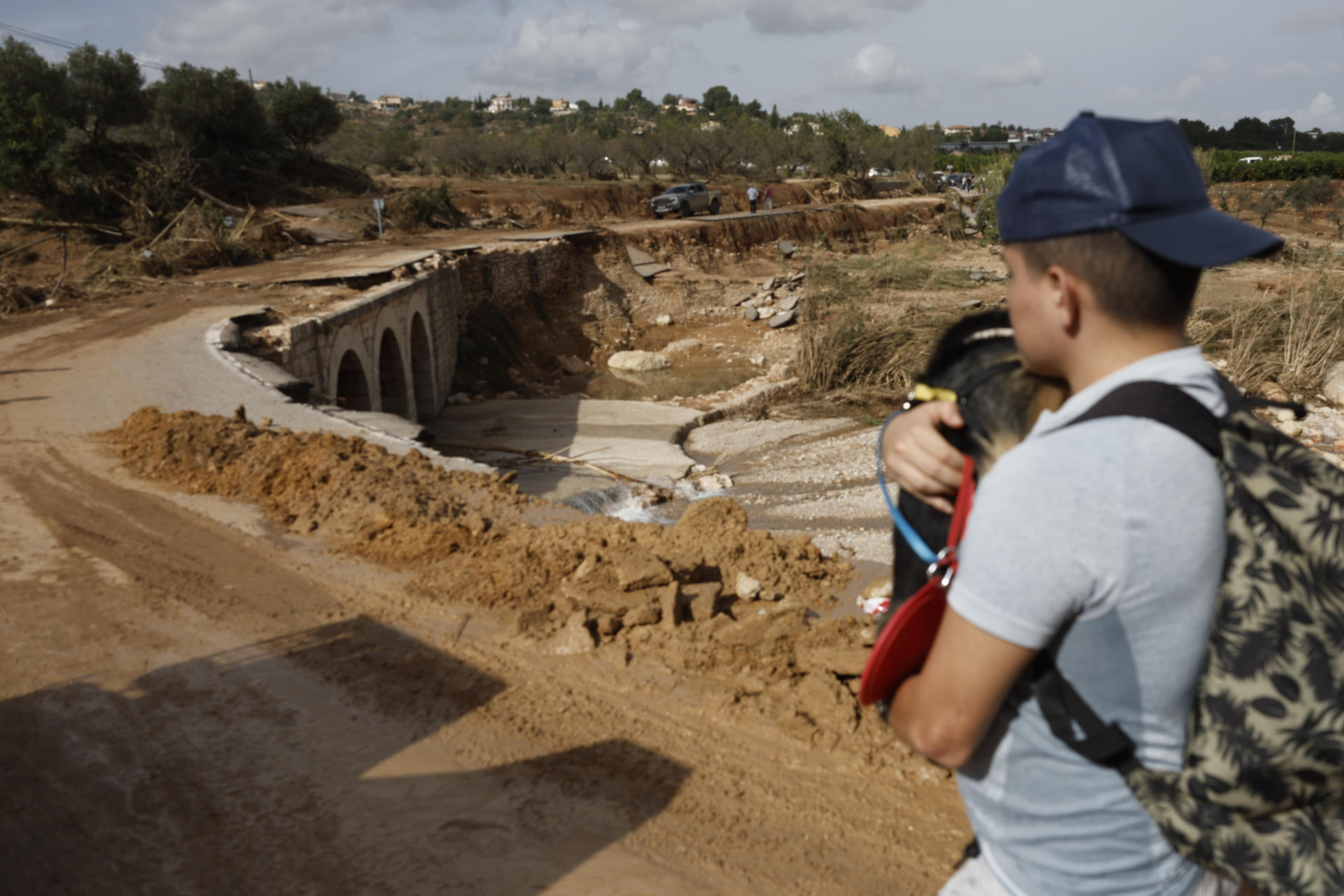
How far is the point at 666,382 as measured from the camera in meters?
21.7

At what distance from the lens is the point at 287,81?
33.2m

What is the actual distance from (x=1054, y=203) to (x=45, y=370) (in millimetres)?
11176

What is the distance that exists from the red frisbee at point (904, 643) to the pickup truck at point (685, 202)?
33.4m

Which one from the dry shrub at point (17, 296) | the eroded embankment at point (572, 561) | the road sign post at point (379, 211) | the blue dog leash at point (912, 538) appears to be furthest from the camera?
the road sign post at point (379, 211)

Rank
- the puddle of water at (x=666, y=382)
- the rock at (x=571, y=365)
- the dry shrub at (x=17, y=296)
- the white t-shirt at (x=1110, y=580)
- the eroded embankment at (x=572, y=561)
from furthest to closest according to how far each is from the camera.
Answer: the rock at (x=571, y=365) < the puddle of water at (x=666, y=382) < the dry shrub at (x=17, y=296) < the eroded embankment at (x=572, y=561) < the white t-shirt at (x=1110, y=580)

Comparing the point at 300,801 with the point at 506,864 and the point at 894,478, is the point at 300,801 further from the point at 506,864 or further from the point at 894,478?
the point at 894,478

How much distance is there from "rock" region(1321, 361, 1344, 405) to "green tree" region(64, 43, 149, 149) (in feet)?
93.6

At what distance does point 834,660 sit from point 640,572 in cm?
123

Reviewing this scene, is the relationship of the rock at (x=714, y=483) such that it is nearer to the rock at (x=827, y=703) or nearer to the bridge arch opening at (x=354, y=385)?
the bridge arch opening at (x=354, y=385)

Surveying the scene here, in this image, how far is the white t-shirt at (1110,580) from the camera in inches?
41.7

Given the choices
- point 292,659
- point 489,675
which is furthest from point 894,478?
point 292,659

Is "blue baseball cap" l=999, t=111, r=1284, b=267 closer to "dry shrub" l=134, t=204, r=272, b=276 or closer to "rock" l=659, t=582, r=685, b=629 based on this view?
"rock" l=659, t=582, r=685, b=629

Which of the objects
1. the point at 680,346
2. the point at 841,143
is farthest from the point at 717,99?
the point at 680,346

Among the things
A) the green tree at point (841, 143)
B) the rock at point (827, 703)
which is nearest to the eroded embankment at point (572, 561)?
the rock at point (827, 703)
